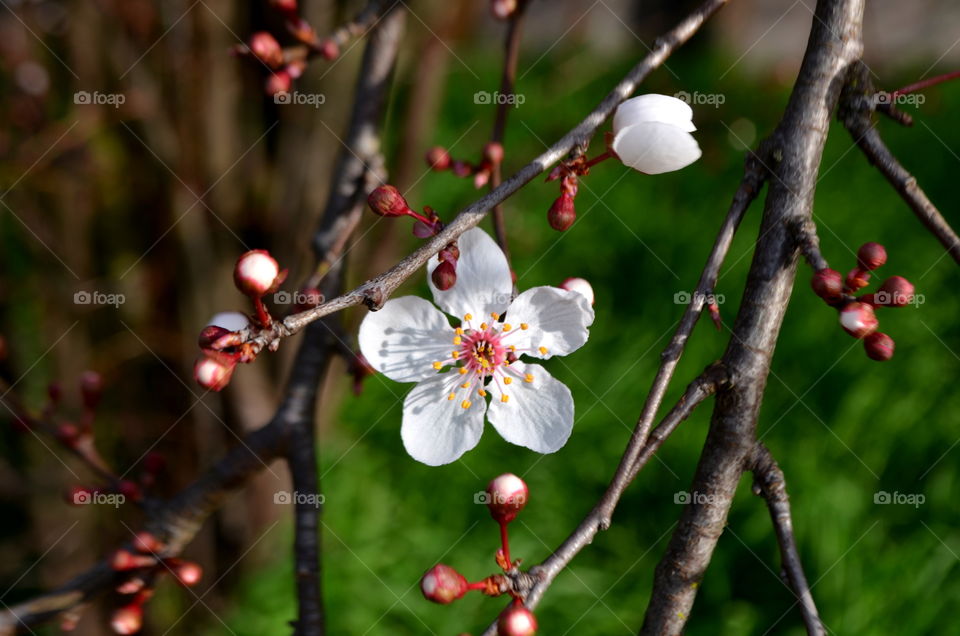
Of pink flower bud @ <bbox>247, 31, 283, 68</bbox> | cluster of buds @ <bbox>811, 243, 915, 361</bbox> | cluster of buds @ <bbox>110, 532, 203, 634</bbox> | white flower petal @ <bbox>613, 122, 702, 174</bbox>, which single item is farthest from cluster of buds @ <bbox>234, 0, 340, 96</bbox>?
cluster of buds @ <bbox>811, 243, 915, 361</bbox>

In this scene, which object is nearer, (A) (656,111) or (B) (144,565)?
(A) (656,111)

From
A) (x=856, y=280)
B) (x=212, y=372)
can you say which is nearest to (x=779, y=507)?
(x=856, y=280)

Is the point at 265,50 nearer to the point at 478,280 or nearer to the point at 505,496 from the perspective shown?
the point at 478,280

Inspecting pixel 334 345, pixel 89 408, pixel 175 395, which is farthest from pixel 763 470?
pixel 175 395

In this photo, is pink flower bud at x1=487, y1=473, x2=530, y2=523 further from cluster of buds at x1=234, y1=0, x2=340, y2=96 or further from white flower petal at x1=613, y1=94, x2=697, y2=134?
cluster of buds at x1=234, y1=0, x2=340, y2=96

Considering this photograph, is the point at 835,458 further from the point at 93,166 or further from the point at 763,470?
the point at 93,166
